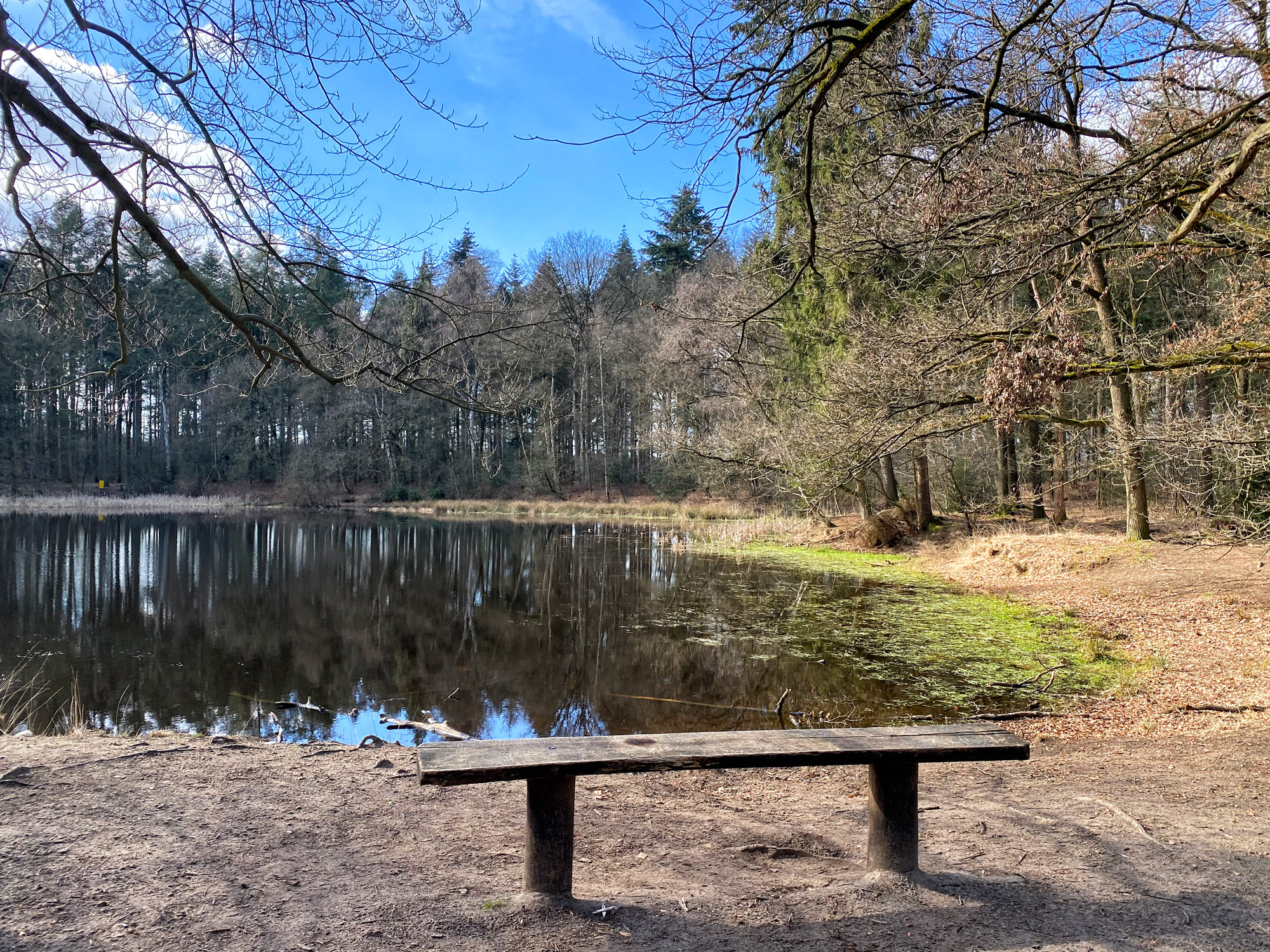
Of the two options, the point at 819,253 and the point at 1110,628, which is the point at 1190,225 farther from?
the point at 1110,628

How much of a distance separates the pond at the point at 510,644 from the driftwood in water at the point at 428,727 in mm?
116

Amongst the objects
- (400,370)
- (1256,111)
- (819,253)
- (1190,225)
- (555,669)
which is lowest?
(555,669)

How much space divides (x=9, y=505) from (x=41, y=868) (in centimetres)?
4117

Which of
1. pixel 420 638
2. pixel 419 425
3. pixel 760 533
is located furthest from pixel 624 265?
pixel 420 638

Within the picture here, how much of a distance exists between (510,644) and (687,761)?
7.90 meters

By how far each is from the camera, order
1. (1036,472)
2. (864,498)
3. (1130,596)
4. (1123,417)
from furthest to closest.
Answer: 1. (864,498)
2. (1036,472)
3. (1123,417)
4. (1130,596)

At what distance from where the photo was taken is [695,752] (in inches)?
107

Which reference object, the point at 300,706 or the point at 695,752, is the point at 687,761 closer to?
the point at 695,752

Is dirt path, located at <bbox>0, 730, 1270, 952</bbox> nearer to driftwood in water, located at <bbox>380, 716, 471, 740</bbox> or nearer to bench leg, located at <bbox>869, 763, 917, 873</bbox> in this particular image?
bench leg, located at <bbox>869, 763, 917, 873</bbox>

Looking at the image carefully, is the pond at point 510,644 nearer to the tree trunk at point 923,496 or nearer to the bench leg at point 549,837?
the tree trunk at point 923,496

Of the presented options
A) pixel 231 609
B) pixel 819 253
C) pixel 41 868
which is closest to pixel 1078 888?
pixel 41 868

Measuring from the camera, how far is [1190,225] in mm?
4668

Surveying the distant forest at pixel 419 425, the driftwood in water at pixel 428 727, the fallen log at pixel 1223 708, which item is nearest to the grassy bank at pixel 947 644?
the fallen log at pixel 1223 708

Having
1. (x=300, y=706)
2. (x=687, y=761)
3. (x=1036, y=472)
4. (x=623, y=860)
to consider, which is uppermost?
(x=1036, y=472)
